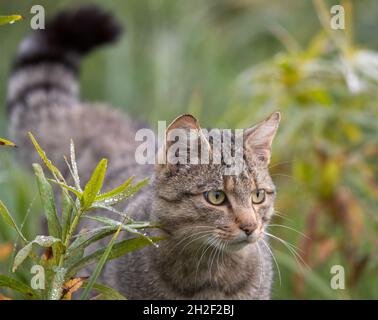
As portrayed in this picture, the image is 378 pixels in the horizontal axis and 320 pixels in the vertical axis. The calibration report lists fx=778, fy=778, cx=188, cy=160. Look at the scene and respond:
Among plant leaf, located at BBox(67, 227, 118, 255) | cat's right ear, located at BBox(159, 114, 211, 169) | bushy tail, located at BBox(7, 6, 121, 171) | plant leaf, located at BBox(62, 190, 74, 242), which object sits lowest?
plant leaf, located at BBox(67, 227, 118, 255)

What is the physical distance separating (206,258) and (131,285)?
343mm

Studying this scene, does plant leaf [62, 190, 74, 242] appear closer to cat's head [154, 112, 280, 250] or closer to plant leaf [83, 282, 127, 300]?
plant leaf [83, 282, 127, 300]

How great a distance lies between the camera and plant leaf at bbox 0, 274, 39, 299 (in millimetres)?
2266

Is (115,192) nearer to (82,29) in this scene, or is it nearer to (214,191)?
(214,191)

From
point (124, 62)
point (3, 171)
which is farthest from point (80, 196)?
point (124, 62)

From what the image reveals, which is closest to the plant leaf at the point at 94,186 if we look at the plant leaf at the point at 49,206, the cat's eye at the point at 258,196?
the plant leaf at the point at 49,206

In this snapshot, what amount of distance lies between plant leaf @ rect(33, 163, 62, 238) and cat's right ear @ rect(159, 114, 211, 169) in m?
0.64

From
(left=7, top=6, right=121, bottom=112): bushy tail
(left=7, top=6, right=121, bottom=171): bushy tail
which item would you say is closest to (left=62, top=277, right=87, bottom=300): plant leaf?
(left=7, top=6, right=121, bottom=171): bushy tail

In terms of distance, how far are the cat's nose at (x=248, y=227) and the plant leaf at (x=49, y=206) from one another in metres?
0.76

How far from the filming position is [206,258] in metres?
3.12

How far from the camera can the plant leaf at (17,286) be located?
89.2 inches

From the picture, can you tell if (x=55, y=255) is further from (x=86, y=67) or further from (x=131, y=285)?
(x=86, y=67)

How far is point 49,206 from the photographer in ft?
7.68

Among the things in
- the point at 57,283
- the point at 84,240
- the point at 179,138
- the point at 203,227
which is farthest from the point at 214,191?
the point at 57,283
